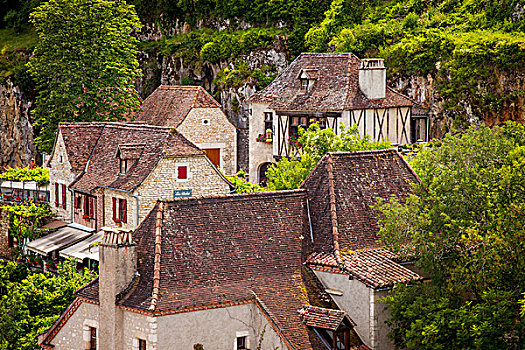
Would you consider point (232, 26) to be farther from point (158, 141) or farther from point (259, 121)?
point (158, 141)

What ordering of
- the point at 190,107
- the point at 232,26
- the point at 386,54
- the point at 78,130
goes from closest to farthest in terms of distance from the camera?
the point at 78,130, the point at 386,54, the point at 190,107, the point at 232,26

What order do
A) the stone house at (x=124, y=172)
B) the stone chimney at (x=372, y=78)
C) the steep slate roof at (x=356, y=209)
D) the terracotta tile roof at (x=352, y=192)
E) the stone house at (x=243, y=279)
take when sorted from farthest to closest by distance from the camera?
the stone chimney at (x=372, y=78) < the stone house at (x=124, y=172) < the terracotta tile roof at (x=352, y=192) < the steep slate roof at (x=356, y=209) < the stone house at (x=243, y=279)

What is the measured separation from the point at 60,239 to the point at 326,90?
44.5ft

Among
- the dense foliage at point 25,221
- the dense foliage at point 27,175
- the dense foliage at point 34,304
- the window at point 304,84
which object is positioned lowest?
the dense foliage at point 34,304

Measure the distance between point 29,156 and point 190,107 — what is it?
52.1 feet

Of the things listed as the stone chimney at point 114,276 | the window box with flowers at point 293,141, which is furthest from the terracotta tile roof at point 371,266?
the window box with flowers at point 293,141

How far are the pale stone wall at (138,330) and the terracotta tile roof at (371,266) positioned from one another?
4630 mm

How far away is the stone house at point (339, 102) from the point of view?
4269 cm

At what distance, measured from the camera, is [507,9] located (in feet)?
140

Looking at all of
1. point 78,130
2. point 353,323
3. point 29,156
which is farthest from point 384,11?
point 353,323

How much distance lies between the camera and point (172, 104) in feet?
162

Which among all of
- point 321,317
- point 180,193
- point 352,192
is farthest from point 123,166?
point 321,317

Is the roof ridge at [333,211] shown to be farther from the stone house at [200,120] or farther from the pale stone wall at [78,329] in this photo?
the stone house at [200,120]

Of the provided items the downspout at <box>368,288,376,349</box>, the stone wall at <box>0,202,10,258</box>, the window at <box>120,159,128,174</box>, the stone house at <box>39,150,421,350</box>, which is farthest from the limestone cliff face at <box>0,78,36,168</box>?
the downspout at <box>368,288,376,349</box>
